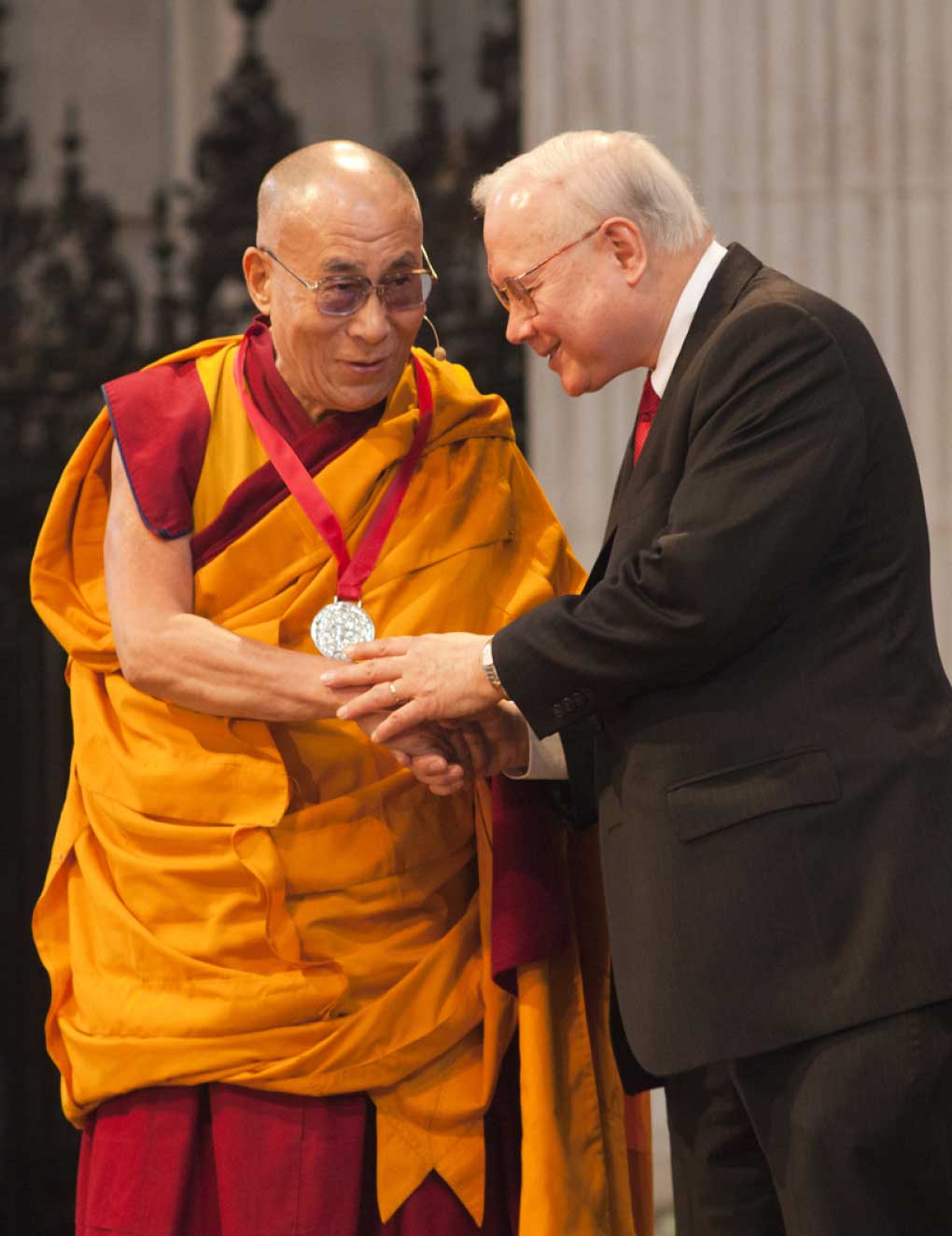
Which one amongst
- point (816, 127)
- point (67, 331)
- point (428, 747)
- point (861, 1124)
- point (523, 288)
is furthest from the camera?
point (67, 331)

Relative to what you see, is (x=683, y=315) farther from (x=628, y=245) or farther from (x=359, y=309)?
(x=359, y=309)

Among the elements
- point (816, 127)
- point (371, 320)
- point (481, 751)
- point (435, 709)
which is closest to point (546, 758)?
point (481, 751)

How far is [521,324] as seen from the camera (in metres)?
2.22

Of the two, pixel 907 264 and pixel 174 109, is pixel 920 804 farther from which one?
pixel 174 109

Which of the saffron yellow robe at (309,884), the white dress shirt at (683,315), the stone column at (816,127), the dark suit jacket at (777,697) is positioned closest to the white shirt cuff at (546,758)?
the saffron yellow robe at (309,884)

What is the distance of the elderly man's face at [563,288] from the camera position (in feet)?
7.02

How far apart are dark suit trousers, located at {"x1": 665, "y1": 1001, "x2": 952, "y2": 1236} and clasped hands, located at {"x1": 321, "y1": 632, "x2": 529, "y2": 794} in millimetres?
549

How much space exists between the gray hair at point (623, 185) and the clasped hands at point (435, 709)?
535 millimetres

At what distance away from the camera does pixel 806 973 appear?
6.27 ft

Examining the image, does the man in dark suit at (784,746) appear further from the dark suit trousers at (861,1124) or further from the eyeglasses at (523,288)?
the eyeglasses at (523,288)

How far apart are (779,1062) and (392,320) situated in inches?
43.2

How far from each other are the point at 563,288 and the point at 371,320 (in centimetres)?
35

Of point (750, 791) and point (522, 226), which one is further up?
point (522, 226)

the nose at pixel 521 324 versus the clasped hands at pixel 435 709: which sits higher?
the nose at pixel 521 324
